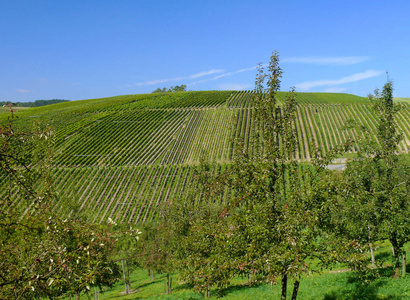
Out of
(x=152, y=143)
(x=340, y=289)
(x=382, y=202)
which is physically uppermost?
(x=152, y=143)

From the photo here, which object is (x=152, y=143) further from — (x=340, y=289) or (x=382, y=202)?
(x=340, y=289)

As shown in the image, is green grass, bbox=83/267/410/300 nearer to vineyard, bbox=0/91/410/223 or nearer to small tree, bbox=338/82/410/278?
small tree, bbox=338/82/410/278

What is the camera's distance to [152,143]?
267 ft

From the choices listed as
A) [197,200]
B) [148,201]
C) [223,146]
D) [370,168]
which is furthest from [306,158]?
[370,168]

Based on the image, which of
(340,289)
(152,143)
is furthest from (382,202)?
(152,143)

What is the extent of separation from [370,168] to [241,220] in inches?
725

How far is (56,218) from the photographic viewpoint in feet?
21.7

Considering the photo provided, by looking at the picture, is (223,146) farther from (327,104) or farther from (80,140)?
(327,104)

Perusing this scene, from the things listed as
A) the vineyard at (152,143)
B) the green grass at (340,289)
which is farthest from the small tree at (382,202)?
the vineyard at (152,143)

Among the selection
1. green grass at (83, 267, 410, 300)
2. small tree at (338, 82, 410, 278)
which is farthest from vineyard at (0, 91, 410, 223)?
green grass at (83, 267, 410, 300)

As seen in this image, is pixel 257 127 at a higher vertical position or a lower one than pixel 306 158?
higher

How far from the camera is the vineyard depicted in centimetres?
5979

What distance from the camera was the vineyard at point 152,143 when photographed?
196 feet

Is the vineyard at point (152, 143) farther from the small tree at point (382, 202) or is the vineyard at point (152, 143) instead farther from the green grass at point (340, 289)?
the green grass at point (340, 289)
